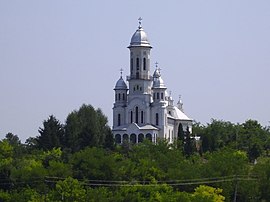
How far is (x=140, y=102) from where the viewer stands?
104 meters

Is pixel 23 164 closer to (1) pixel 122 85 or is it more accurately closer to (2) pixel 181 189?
(2) pixel 181 189

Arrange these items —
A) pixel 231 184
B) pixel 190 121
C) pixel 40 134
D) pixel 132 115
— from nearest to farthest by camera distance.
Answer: pixel 231 184 → pixel 40 134 → pixel 132 115 → pixel 190 121

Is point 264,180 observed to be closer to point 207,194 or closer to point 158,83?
point 207,194

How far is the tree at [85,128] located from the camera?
89250mm

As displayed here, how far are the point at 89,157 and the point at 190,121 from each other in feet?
134

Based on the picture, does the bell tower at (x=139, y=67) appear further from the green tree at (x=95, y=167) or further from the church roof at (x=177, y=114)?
the green tree at (x=95, y=167)

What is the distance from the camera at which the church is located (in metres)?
103

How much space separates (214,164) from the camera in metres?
72.3

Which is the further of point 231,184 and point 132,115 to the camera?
point 132,115

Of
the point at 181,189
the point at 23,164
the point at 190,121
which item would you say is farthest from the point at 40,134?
the point at 190,121

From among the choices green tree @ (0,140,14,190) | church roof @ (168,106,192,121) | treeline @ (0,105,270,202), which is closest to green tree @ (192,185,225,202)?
treeline @ (0,105,270,202)

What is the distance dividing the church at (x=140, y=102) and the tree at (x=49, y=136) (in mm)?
13733

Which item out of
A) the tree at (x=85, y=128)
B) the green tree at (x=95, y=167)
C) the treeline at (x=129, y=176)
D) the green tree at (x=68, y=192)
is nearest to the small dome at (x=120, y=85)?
the tree at (x=85, y=128)

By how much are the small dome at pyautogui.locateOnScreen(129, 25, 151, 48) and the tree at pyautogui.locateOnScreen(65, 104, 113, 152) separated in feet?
25.8
